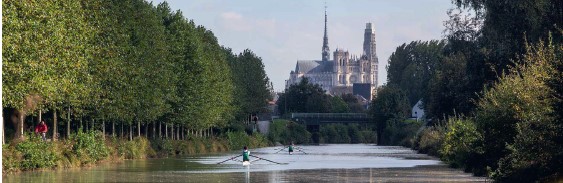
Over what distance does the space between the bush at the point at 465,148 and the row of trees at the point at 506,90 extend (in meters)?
0.04

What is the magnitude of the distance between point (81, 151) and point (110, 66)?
11090mm

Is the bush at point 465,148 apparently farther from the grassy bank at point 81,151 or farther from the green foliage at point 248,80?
the green foliage at point 248,80

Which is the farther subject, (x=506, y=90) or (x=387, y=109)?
(x=387, y=109)

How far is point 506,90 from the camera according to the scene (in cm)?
4741

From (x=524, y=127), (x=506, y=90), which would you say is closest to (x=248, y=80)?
(x=506, y=90)

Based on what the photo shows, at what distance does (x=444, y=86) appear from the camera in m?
102

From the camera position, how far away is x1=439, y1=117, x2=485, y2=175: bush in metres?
52.3

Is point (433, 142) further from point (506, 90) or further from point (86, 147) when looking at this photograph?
point (506, 90)

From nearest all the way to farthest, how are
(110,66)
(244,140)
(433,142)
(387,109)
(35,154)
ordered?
(35,154) → (110,66) → (433,142) → (244,140) → (387,109)

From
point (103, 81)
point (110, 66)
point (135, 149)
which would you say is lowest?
point (135, 149)

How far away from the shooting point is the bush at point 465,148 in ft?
172

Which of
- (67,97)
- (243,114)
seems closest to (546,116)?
(67,97)

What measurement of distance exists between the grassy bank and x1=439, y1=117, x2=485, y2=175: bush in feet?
63.4

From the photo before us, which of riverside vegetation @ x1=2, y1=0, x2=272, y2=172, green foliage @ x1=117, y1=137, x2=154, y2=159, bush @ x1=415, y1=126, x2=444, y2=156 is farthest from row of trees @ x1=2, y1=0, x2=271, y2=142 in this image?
bush @ x1=415, y1=126, x2=444, y2=156
